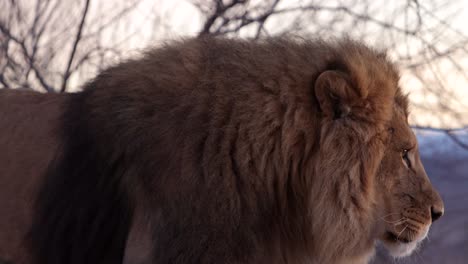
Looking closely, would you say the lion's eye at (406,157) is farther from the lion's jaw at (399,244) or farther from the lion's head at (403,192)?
the lion's jaw at (399,244)

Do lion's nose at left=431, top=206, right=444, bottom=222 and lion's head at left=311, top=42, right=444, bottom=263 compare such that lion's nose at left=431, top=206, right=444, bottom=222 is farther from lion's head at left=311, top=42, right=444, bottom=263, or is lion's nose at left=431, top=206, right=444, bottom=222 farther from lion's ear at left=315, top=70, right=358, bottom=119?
lion's ear at left=315, top=70, right=358, bottom=119

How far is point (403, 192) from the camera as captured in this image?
2.72m

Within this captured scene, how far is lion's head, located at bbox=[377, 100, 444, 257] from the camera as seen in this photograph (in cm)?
270

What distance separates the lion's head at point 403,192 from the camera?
270 centimetres

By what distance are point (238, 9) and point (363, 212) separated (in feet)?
11.7

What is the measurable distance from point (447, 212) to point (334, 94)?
2563 millimetres

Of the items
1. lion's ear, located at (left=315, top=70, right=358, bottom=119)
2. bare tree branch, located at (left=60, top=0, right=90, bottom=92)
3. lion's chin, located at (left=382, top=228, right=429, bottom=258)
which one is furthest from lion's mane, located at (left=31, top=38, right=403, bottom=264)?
bare tree branch, located at (left=60, top=0, right=90, bottom=92)

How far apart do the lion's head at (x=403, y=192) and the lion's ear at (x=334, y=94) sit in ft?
0.80

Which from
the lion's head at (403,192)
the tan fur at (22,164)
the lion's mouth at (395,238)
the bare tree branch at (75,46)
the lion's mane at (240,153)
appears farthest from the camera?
the bare tree branch at (75,46)

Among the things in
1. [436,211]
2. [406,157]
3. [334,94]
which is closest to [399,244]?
[436,211]

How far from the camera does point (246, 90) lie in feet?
8.70

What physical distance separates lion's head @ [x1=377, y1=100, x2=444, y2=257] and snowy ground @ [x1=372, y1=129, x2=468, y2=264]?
1852mm

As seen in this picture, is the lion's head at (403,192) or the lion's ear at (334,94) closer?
the lion's ear at (334,94)

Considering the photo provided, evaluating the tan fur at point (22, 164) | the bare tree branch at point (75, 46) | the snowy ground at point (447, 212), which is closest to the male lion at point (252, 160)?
the tan fur at point (22, 164)
